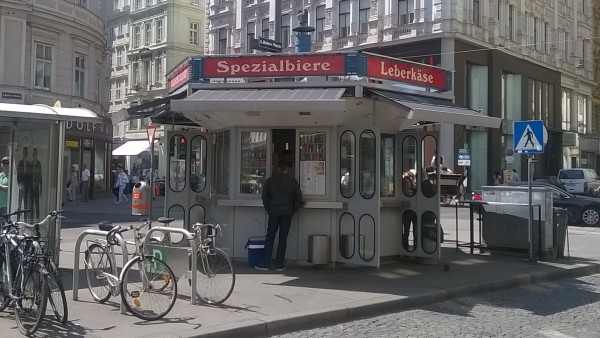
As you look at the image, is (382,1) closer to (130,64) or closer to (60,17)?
(60,17)

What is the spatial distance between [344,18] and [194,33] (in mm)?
26193

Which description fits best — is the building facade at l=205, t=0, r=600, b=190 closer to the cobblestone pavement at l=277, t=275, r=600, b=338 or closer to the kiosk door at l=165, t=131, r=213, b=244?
the kiosk door at l=165, t=131, r=213, b=244

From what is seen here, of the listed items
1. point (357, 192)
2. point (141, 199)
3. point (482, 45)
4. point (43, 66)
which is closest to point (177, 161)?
point (357, 192)

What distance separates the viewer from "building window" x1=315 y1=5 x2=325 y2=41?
40.3 m

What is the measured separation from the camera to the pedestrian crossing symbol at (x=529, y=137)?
1218cm

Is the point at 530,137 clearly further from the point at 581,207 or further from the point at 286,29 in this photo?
the point at 286,29

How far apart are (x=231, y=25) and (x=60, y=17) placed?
18.9 meters

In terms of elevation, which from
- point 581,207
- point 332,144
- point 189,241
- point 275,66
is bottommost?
point 189,241

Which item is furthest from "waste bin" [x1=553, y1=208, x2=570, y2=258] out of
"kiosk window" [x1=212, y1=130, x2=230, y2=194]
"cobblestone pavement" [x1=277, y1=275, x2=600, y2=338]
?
"kiosk window" [x1=212, y1=130, x2=230, y2=194]

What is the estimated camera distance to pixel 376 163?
10.4 m

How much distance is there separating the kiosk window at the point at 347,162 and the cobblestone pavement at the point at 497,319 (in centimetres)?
267

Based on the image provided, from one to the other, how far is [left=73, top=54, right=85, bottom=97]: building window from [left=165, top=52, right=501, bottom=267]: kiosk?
21.9 m

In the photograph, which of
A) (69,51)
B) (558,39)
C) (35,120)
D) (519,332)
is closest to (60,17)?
(69,51)

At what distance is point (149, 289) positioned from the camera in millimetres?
7277
